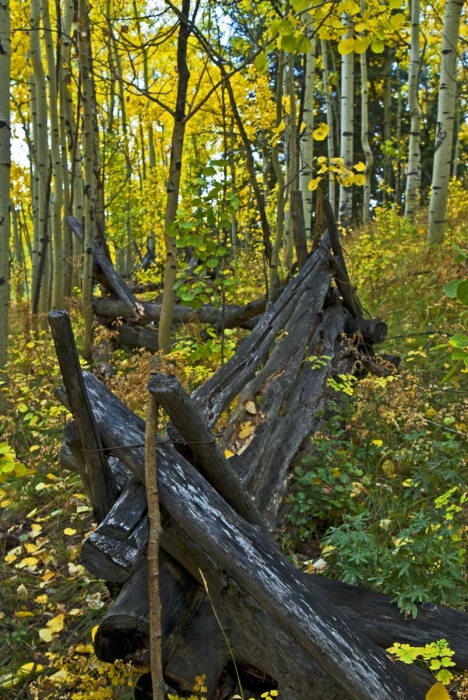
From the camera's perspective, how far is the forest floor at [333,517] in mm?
2260

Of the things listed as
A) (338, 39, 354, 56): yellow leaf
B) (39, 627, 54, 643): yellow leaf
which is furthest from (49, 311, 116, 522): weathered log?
(338, 39, 354, 56): yellow leaf

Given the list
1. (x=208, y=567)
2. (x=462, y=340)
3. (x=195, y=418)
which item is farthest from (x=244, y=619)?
(x=462, y=340)

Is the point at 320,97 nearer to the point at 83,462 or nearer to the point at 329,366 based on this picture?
the point at 329,366

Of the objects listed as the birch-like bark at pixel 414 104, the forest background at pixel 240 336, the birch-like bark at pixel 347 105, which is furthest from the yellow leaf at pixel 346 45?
the birch-like bark at pixel 414 104

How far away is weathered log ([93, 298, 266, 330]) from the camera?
5.86 metres

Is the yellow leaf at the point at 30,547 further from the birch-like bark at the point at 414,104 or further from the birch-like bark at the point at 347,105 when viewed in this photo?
the birch-like bark at the point at 414,104

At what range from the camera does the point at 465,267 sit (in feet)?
15.7

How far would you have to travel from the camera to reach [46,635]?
8.81 ft

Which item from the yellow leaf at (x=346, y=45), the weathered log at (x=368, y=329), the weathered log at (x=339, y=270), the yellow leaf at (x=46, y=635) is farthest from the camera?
the weathered log at (x=339, y=270)

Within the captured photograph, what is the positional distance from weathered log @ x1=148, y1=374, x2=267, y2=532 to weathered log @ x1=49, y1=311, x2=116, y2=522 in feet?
0.93

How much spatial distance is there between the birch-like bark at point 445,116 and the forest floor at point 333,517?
8.79 ft

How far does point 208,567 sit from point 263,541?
0.21 metres

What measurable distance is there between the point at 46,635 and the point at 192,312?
426 centimetres

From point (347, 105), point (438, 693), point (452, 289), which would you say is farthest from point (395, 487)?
point (347, 105)
